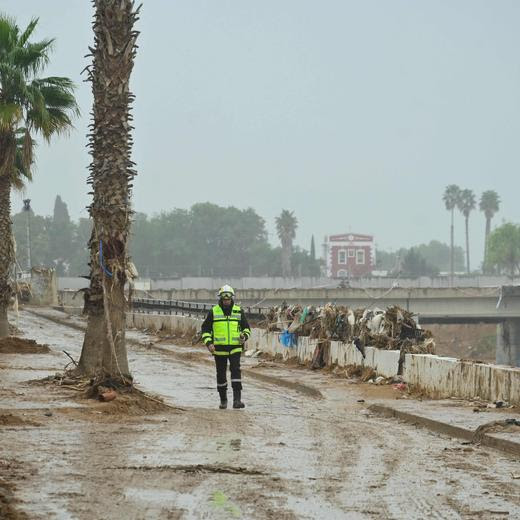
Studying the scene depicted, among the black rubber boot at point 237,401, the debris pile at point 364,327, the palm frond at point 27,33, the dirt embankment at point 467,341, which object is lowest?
the dirt embankment at point 467,341

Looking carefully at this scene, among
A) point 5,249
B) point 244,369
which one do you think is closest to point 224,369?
point 244,369

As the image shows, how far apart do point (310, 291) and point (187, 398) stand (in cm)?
6853

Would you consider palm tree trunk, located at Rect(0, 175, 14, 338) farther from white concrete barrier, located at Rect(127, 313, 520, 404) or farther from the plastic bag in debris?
white concrete barrier, located at Rect(127, 313, 520, 404)

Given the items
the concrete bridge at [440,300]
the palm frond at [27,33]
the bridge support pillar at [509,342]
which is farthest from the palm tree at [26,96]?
the bridge support pillar at [509,342]

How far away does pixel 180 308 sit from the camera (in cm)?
4312

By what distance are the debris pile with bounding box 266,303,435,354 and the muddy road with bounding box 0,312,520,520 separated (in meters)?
2.90

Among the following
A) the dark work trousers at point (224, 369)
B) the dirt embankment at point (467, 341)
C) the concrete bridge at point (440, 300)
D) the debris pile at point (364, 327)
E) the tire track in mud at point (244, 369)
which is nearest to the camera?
the dark work trousers at point (224, 369)

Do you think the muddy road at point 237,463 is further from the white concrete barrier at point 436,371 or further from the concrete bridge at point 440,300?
the concrete bridge at point 440,300

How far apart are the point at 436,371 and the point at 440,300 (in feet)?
219

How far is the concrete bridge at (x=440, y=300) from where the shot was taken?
83.0m

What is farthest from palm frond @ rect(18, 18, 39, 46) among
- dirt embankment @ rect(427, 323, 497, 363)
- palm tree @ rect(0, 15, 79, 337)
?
dirt embankment @ rect(427, 323, 497, 363)

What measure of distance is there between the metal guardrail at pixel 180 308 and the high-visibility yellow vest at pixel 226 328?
50.2 ft

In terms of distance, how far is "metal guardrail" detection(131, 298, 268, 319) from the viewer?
112 feet

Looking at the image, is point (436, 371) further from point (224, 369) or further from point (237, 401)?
point (224, 369)
